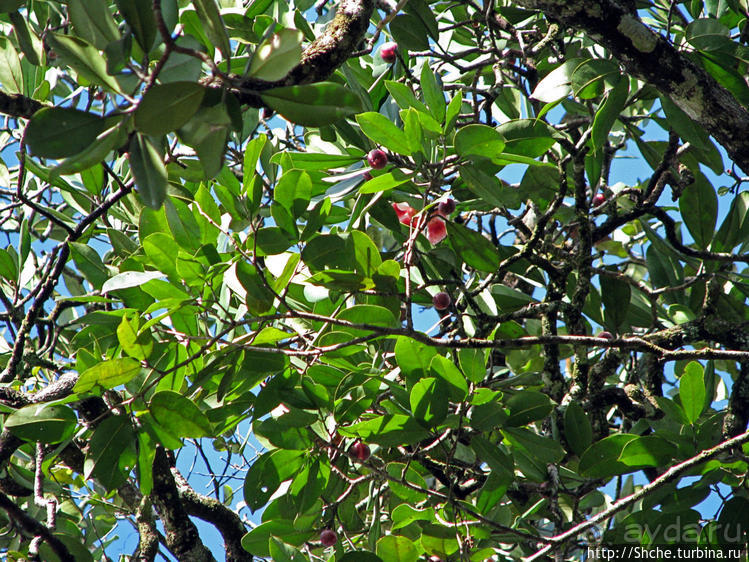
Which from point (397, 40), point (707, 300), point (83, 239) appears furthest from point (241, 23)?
point (707, 300)

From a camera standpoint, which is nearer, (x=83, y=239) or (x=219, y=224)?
(x=219, y=224)

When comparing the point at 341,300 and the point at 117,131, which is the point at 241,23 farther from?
the point at 117,131

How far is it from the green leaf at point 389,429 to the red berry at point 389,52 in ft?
3.39

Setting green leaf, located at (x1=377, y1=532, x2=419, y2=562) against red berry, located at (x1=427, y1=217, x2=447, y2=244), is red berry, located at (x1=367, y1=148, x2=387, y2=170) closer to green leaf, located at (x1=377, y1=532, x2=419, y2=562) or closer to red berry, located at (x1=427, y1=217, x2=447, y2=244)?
red berry, located at (x1=427, y1=217, x2=447, y2=244)

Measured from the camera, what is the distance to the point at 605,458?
5.29 feet

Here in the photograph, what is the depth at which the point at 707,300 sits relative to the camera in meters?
1.93

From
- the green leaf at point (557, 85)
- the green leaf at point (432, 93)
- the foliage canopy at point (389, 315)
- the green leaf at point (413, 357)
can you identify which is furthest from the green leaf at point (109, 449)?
the green leaf at point (557, 85)

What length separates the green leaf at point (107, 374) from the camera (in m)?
1.30

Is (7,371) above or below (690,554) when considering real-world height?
above

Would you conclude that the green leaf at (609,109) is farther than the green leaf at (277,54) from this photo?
Yes

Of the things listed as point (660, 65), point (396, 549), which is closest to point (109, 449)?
point (396, 549)

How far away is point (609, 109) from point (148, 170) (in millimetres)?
1116

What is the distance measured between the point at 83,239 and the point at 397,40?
1167 mm

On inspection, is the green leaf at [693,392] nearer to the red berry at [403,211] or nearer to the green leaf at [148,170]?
the red berry at [403,211]
